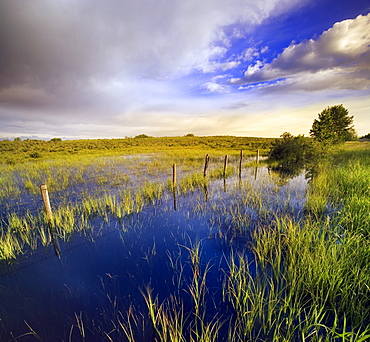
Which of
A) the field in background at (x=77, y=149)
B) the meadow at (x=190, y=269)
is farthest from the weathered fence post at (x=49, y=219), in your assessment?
the field in background at (x=77, y=149)

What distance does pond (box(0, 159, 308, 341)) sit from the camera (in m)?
2.99

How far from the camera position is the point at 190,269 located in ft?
14.1

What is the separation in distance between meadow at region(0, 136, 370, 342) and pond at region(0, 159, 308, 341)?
0.07 ft

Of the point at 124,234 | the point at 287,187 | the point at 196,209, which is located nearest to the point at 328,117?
the point at 287,187

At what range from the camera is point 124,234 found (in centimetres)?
597

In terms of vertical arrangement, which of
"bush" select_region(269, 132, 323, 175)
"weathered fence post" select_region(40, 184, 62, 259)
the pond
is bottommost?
the pond

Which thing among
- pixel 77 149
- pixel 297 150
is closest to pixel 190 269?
pixel 297 150

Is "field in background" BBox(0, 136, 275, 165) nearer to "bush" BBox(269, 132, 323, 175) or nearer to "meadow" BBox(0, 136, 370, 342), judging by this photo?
"bush" BBox(269, 132, 323, 175)

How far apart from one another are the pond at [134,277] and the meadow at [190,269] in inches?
0.9

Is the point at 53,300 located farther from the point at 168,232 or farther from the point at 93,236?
the point at 168,232

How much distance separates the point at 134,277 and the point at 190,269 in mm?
1307

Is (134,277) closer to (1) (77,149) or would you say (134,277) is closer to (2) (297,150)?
(2) (297,150)

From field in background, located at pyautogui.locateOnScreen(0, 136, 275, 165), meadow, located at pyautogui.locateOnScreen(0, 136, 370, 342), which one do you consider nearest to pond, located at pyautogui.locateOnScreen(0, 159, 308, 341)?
meadow, located at pyautogui.locateOnScreen(0, 136, 370, 342)

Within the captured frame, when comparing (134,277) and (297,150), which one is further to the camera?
(297,150)
